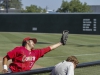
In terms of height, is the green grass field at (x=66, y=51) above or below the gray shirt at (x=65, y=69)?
below

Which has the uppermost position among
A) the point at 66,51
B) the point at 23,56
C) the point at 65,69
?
the point at 23,56

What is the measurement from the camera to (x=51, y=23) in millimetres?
39312

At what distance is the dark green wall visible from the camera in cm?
3775

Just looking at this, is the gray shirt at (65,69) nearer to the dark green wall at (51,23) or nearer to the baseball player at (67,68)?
the baseball player at (67,68)

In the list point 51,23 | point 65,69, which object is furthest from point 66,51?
point 51,23

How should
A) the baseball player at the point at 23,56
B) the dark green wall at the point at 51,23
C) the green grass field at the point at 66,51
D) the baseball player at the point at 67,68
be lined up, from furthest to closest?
the dark green wall at the point at 51,23 → the green grass field at the point at 66,51 → the baseball player at the point at 23,56 → the baseball player at the point at 67,68

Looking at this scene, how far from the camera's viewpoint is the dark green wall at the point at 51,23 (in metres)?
37.8

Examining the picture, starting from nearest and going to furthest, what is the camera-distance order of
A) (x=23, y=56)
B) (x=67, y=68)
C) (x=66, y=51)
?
(x=67, y=68)
(x=23, y=56)
(x=66, y=51)

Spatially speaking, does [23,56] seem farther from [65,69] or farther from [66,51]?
[66,51]

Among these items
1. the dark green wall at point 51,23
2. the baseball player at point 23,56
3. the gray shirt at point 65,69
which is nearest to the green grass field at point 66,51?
the baseball player at point 23,56

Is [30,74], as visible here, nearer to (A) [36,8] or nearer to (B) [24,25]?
(B) [24,25]

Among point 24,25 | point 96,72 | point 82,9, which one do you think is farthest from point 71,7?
point 96,72

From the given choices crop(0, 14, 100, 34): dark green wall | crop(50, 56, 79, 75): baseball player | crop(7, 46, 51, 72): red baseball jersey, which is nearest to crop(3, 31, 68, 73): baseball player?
crop(7, 46, 51, 72): red baseball jersey

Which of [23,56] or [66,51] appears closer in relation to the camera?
[23,56]
